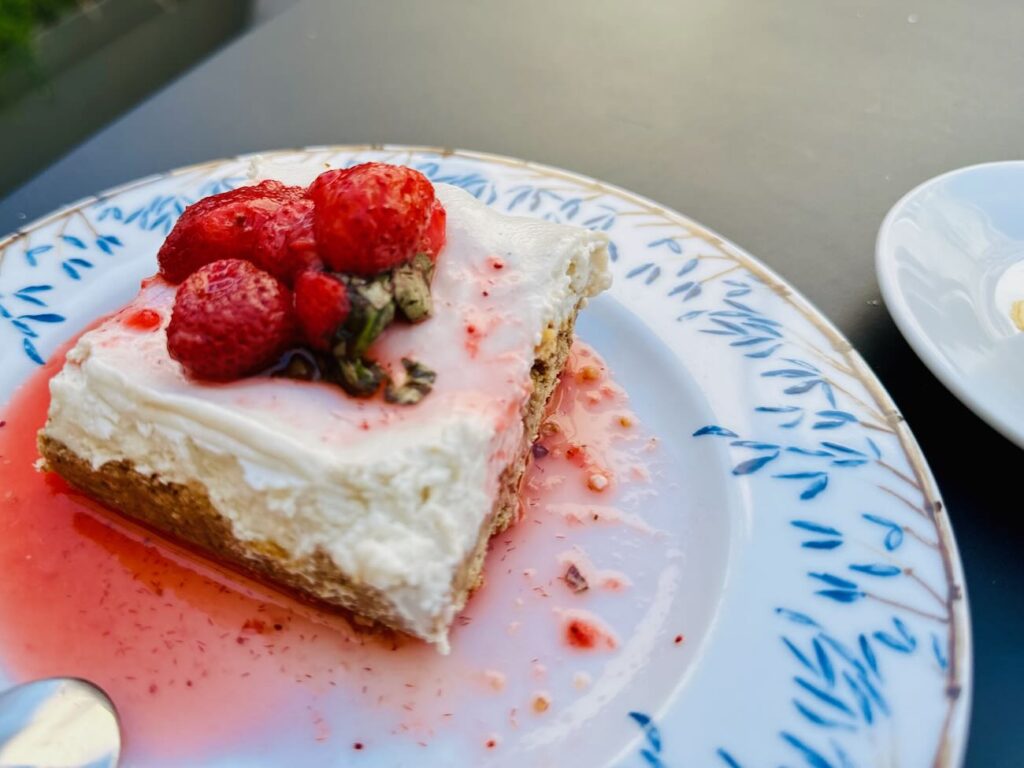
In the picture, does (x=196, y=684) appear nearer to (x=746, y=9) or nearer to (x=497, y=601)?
(x=497, y=601)

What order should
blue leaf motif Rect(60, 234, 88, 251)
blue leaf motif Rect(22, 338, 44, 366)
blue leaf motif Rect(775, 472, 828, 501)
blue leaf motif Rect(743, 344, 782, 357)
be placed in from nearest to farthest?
blue leaf motif Rect(775, 472, 828, 501), blue leaf motif Rect(743, 344, 782, 357), blue leaf motif Rect(22, 338, 44, 366), blue leaf motif Rect(60, 234, 88, 251)

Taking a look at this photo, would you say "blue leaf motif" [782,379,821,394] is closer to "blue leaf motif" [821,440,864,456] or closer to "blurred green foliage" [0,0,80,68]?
"blue leaf motif" [821,440,864,456]

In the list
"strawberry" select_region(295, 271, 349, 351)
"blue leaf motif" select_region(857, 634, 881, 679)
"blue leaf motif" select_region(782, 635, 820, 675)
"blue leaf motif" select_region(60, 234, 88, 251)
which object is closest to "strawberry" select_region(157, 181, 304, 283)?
"strawberry" select_region(295, 271, 349, 351)

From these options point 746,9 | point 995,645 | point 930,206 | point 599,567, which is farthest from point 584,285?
point 746,9

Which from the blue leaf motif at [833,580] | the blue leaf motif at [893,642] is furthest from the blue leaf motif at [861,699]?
the blue leaf motif at [833,580]

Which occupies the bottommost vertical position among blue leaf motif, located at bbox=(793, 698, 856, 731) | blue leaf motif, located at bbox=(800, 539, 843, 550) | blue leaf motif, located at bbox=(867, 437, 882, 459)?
blue leaf motif, located at bbox=(793, 698, 856, 731)

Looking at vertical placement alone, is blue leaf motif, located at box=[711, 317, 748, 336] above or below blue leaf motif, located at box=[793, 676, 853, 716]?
above
